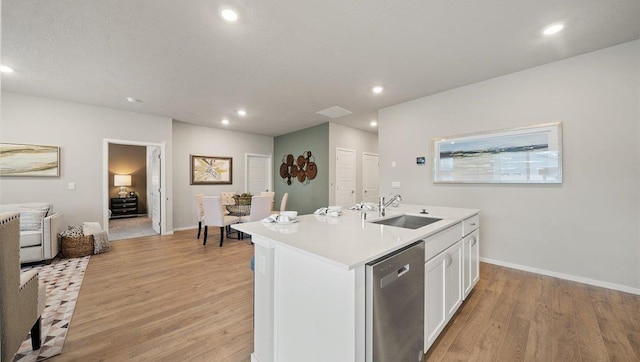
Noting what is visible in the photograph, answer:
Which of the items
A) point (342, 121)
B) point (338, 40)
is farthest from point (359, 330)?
point (342, 121)

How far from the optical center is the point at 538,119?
3107mm

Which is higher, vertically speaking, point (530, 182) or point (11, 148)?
point (11, 148)

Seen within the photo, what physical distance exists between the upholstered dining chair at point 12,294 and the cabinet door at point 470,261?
3068 mm

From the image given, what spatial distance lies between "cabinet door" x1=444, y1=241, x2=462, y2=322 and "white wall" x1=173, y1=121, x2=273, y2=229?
228 inches

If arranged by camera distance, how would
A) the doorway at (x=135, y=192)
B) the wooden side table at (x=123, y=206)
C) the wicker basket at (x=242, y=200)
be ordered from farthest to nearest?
the wooden side table at (x=123, y=206), the doorway at (x=135, y=192), the wicker basket at (x=242, y=200)

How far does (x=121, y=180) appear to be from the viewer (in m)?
7.87

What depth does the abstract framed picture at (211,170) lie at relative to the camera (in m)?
6.12

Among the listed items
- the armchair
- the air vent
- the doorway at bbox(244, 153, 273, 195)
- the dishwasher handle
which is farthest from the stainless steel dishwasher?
the doorway at bbox(244, 153, 273, 195)

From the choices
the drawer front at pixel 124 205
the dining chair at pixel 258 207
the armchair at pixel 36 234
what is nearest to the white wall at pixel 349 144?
the dining chair at pixel 258 207

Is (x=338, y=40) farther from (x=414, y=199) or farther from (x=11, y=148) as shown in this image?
(x=11, y=148)

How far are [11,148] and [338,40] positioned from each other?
17.4 ft

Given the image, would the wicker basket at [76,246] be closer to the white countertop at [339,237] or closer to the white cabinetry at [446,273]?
the white countertop at [339,237]

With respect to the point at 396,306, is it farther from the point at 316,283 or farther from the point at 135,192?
the point at 135,192

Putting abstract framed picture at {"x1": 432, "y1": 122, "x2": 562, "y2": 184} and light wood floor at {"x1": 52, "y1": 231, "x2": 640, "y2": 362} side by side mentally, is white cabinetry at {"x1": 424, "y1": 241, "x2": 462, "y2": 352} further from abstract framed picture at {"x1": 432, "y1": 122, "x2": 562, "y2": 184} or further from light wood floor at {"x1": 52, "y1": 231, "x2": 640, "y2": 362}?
abstract framed picture at {"x1": 432, "y1": 122, "x2": 562, "y2": 184}
